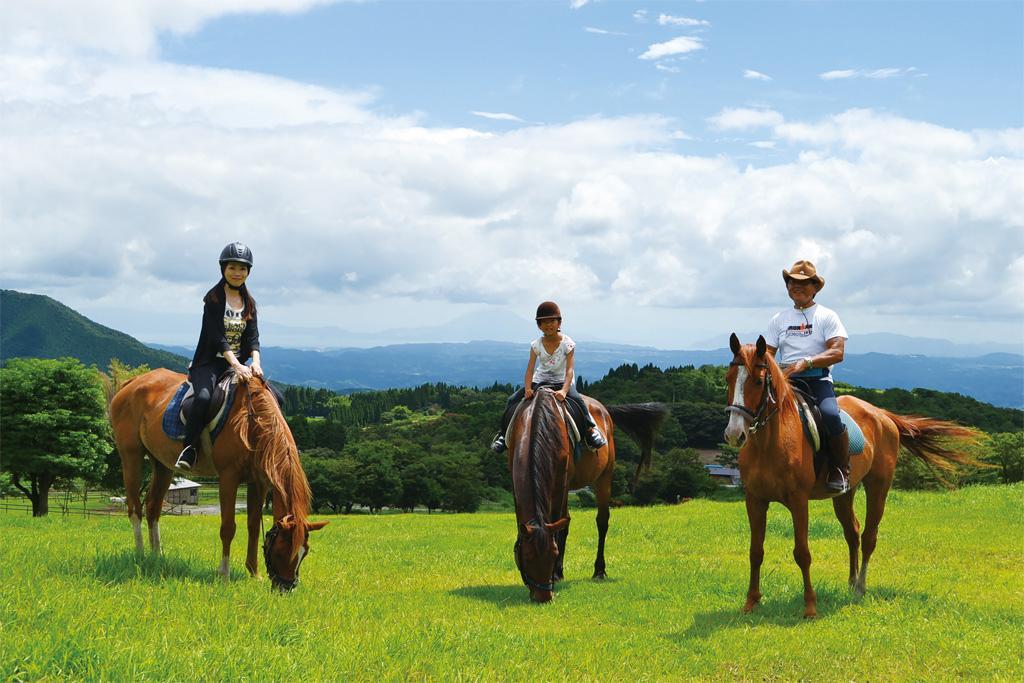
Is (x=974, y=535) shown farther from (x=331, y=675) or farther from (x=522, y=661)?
(x=331, y=675)

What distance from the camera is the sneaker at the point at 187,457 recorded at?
9.20 m

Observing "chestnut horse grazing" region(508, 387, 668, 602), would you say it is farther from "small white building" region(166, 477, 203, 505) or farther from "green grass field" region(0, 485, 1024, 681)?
"small white building" region(166, 477, 203, 505)

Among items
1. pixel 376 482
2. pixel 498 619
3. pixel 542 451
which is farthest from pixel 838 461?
pixel 376 482

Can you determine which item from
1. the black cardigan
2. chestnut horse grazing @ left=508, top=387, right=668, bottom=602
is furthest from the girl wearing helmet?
the black cardigan

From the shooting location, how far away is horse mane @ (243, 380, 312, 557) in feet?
27.8

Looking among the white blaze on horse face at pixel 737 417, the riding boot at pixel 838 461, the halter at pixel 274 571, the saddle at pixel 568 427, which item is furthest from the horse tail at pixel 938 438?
the halter at pixel 274 571

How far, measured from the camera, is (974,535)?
15.4 m

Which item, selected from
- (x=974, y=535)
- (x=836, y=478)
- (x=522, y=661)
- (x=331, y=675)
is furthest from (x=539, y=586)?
(x=974, y=535)

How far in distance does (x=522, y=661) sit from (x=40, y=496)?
40831mm

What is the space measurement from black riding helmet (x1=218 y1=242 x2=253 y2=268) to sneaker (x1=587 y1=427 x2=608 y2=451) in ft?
16.6

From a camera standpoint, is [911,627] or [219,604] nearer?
[219,604]

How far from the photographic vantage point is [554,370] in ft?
36.1

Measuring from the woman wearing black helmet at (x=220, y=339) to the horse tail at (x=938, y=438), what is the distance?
879 centimetres

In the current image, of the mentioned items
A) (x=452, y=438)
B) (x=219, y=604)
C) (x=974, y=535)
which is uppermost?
(x=219, y=604)
